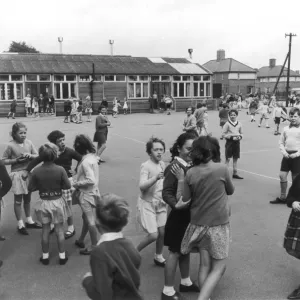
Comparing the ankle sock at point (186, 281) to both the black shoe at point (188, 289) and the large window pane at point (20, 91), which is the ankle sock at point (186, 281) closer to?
the black shoe at point (188, 289)

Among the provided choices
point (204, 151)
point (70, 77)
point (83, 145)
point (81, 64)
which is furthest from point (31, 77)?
point (204, 151)

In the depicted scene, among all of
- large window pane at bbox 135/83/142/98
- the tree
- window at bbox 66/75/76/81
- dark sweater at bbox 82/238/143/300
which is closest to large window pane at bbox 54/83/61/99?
window at bbox 66/75/76/81

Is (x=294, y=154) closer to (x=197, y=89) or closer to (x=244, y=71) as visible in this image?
(x=197, y=89)

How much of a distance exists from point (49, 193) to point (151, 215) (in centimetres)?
128

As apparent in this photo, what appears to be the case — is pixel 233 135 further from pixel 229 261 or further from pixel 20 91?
pixel 20 91

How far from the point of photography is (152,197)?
181 inches

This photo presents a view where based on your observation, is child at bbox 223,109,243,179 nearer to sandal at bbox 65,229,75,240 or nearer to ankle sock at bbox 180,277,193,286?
sandal at bbox 65,229,75,240

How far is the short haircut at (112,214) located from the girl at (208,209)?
1177mm

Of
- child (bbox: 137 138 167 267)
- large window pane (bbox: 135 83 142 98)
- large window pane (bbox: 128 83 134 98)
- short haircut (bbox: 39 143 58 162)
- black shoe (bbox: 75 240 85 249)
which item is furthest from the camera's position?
large window pane (bbox: 135 83 142 98)

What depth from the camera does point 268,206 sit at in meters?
7.45

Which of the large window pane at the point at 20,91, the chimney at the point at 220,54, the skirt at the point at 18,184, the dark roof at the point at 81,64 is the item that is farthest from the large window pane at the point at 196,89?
the chimney at the point at 220,54

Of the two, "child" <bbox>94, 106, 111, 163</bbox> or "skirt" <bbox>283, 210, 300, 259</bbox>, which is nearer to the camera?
"skirt" <bbox>283, 210, 300, 259</bbox>

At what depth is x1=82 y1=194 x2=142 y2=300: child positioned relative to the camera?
100.0 inches

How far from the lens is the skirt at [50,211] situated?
488 cm
